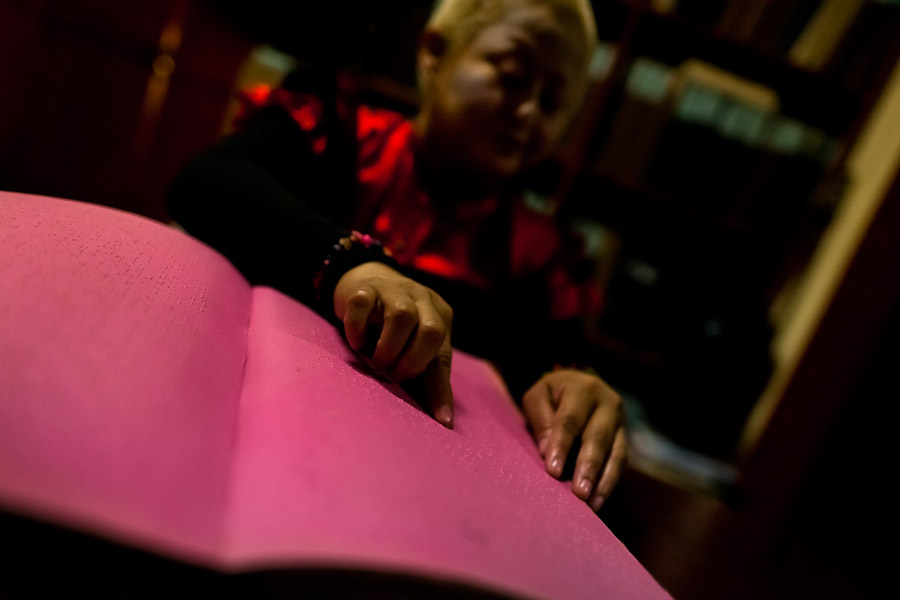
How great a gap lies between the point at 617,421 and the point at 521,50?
42 cm

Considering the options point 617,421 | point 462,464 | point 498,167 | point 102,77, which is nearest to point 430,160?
→ point 498,167

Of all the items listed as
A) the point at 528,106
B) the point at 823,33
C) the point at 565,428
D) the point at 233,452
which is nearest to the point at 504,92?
the point at 528,106

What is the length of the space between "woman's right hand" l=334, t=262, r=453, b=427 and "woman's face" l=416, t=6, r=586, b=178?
0.34m

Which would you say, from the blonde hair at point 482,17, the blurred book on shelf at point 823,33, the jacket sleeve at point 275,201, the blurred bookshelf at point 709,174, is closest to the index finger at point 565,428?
the jacket sleeve at point 275,201

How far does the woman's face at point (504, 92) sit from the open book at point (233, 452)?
39 cm

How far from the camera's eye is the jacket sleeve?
46cm

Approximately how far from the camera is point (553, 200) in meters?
1.32

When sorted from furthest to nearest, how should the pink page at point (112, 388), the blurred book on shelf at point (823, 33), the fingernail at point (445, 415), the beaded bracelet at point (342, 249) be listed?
the blurred book on shelf at point (823, 33)
the beaded bracelet at point (342, 249)
the fingernail at point (445, 415)
the pink page at point (112, 388)

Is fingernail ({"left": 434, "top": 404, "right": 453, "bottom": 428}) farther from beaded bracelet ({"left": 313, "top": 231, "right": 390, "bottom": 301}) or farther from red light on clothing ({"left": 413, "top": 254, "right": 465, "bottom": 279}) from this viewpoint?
red light on clothing ({"left": 413, "top": 254, "right": 465, "bottom": 279})

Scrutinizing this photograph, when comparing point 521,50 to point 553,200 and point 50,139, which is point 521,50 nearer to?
point 553,200

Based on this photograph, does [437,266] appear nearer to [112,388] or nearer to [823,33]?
[112,388]

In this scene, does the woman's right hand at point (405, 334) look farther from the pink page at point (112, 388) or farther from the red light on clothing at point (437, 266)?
the red light on clothing at point (437, 266)

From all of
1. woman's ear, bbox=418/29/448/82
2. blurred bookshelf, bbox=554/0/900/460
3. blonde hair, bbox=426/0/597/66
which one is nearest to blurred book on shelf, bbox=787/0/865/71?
blurred bookshelf, bbox=554/0/900/460

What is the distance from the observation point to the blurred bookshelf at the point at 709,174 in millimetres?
1248
